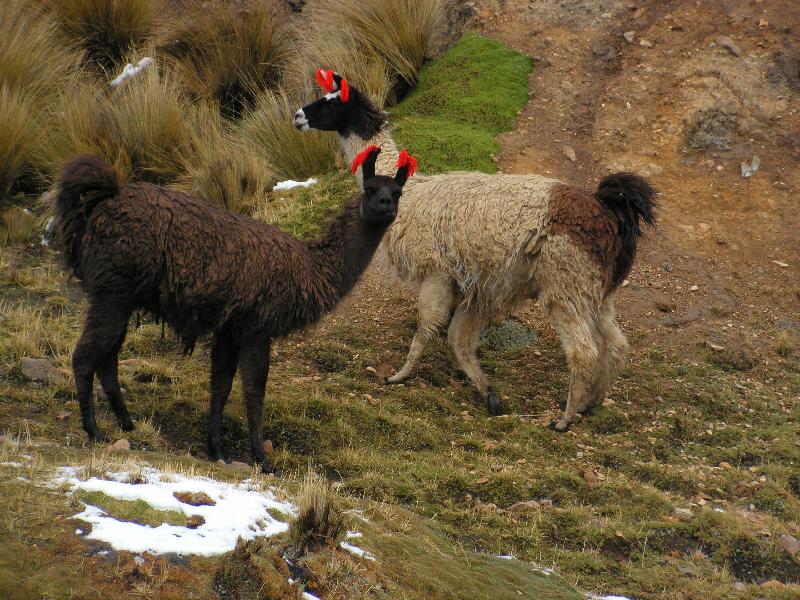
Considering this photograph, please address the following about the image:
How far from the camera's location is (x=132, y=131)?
11406 millimetres

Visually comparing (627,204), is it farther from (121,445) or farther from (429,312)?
(121,445)

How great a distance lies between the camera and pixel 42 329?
765cm

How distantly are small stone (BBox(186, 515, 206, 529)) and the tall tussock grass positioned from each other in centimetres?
1004

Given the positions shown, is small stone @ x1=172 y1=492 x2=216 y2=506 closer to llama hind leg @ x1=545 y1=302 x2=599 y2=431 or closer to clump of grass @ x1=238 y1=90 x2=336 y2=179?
llama hind leg @ x1=545 y1=302 x2=599 y2=431

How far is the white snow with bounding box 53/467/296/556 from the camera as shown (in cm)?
350

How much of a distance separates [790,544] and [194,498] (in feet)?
11.2

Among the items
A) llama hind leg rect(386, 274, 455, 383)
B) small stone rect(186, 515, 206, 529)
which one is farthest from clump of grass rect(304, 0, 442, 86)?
small stone rect(186, 515, 206, 529)

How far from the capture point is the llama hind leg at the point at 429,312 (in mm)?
8227

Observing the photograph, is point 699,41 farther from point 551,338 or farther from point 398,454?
point 398,454

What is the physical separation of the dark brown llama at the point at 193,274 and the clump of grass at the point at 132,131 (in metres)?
5.44

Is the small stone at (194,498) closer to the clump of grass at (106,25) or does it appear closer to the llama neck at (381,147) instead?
the llama neck at (381,147)

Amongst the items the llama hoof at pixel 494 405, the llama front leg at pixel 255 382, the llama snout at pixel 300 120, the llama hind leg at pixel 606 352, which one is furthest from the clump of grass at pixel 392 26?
the llama front leg at pixel 255 382

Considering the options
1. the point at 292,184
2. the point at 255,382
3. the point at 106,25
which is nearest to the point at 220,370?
the point at 255,382

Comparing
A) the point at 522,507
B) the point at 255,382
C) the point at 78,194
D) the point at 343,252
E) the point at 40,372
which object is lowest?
the point at 522,507
